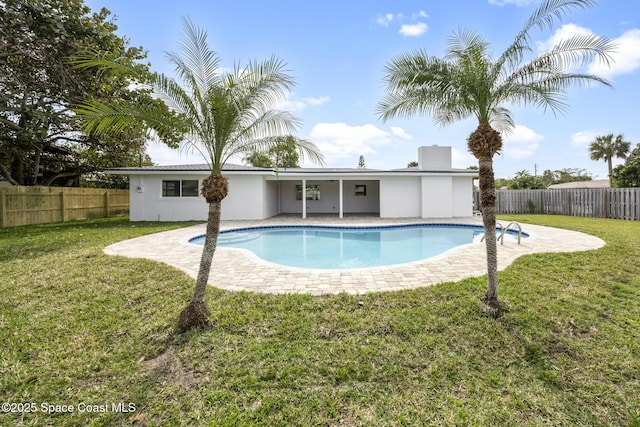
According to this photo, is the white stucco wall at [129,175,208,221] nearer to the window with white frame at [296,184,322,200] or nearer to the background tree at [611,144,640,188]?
the window with white frame at [296,184,322,200]

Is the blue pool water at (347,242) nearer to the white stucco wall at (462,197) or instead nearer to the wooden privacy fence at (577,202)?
the white stucco wall at (462,197)

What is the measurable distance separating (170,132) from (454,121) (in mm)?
5378

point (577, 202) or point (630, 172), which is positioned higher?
point (630, 172)

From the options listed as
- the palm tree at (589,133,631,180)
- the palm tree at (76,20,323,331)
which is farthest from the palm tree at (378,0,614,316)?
the palm tree at (589,133,631,180)

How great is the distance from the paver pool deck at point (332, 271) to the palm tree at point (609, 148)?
1377 inches

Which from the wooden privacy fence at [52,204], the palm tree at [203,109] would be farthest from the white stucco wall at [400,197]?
the wooden privacy fence at [52,204]

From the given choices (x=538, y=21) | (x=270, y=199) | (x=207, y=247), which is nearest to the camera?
(x=207, y=247)

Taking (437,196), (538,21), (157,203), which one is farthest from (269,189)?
(538,21)

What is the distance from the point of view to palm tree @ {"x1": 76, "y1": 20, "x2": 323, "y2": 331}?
407cm

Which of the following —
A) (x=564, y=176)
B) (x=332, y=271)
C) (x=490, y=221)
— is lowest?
(x=332, y=271)

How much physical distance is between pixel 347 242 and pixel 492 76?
8103 mm

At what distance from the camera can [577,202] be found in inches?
746

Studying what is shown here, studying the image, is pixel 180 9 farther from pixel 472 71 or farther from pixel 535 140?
pixel 535 140

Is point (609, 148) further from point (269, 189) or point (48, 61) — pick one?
point (48, 61)
